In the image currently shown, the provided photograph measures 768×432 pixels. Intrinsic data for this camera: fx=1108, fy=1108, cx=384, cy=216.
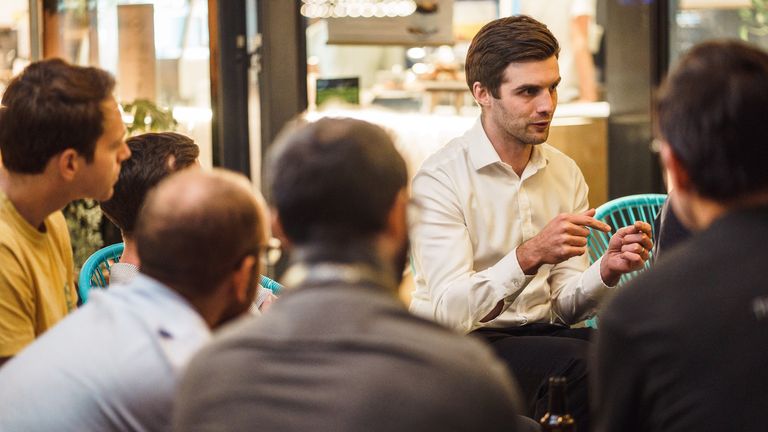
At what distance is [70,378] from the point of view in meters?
1.63

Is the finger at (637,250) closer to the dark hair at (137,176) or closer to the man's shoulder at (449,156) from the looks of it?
the man's shoulder at (449,156)

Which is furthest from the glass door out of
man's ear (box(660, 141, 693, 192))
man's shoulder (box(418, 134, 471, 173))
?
man's ear (box(660, 141, 693, 192))

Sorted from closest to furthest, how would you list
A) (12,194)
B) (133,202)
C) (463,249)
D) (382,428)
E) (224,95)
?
(382,428) < (12,194) < (133,202) < (463,249) < (224,95)

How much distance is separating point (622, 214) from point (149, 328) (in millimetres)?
2363

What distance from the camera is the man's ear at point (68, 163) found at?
7.91 feet

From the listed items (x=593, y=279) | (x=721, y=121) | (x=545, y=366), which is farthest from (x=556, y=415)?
(x=721, y=121)

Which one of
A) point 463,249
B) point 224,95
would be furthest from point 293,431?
point 224,95

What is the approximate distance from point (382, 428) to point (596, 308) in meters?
1.98

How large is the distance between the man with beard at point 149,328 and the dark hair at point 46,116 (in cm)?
78

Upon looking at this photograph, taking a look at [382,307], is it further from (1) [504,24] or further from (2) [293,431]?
(1) [504,24]

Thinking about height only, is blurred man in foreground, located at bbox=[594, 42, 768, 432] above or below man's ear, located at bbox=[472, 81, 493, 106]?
below

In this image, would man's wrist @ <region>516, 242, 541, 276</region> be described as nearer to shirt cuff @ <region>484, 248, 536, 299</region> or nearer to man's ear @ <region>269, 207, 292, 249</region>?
shirt cuff @ <region>484, 248, 536, 299</region>

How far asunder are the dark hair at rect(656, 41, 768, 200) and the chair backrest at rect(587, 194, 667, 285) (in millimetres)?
2041

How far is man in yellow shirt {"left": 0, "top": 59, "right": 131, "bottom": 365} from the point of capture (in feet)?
7.78
